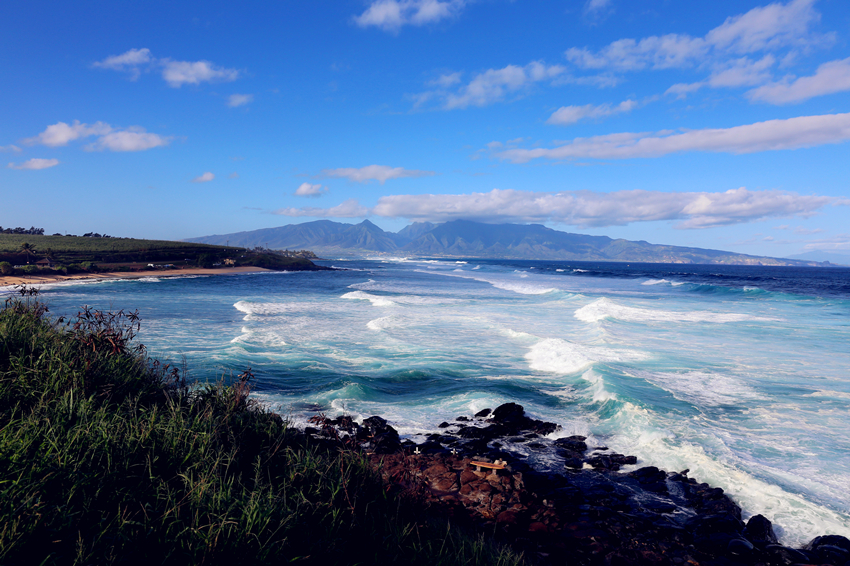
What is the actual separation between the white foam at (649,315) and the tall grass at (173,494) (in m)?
23.3

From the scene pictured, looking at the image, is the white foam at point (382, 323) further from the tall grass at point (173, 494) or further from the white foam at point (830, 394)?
the white foam at point (830, 394)

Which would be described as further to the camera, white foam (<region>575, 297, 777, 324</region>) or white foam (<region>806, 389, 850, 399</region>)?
white foam (<region>575, 297, 777, 324</region>)

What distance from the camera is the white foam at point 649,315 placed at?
26430 mm

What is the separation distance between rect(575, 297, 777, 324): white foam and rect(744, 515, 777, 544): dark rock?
766 inches

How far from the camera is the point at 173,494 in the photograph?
140 inches

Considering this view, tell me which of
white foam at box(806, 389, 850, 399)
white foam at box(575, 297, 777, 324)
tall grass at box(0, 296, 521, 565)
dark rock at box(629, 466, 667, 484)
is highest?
tall grass at box(0, 296, 521, 565)

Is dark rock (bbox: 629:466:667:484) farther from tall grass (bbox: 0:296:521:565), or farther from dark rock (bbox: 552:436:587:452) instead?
tall grass (bbox: 0:296:521:565)

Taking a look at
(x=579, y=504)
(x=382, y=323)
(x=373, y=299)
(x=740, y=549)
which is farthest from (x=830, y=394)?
(x=373, y=299)

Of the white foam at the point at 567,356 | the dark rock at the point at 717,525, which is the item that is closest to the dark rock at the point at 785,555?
the dark rock at the point at 717,525

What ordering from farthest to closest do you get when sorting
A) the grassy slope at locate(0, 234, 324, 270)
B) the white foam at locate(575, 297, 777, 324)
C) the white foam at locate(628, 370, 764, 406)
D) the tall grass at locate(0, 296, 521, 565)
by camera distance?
the grassy slope at locate(0, 234, 324, 270)
the white foam at locate(575, 297, 777, 324)
the white foam at locate(628, 370, 764, 406)
the tall grass at locate(0, 296, 521, 565)

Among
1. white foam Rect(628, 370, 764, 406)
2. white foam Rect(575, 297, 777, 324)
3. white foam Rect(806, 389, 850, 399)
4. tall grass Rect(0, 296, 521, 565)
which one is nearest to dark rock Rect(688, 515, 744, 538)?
tall grass Rect(0, 296, 521, 565)

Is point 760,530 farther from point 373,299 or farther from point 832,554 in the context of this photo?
point 373,299

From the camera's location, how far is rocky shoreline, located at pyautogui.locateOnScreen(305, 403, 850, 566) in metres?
5.56

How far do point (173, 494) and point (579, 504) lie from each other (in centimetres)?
575
